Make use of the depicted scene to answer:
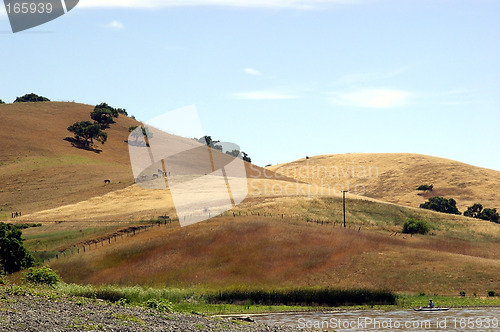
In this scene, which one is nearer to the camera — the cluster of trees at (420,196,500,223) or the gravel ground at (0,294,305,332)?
the gravel ground at (0,294,305,332)

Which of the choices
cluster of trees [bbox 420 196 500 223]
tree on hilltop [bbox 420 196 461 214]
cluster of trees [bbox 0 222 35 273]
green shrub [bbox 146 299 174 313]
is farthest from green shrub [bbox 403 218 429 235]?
green shrub [bbox 146 299 174 313]

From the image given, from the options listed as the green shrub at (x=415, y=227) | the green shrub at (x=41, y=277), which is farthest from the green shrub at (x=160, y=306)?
the green shrub at (x=415, y=227)

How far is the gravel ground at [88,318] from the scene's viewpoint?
3153 centimetres

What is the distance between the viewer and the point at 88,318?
116ft

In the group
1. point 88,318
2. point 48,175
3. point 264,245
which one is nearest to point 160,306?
point 88,318

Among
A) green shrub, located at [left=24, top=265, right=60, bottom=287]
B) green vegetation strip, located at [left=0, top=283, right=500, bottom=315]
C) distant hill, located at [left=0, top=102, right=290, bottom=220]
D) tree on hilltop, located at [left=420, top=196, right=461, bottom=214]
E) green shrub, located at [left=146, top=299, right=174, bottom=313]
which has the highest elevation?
distant hill, located at [left=0, top=102, right=290, bottom=220]

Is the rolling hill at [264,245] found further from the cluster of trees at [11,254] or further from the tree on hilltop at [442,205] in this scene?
the tree on hilltop at [442,205]

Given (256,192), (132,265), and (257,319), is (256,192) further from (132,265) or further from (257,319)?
(257,319)

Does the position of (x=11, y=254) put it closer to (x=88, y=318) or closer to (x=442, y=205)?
(x=88, y=318)

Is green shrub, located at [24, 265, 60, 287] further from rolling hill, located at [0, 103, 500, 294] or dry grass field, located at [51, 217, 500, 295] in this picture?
rolling hill, located at [0, 103, 500, 294]

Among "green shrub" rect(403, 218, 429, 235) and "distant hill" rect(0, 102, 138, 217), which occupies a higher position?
"distant hill" rect(0, 102, 138, 217)

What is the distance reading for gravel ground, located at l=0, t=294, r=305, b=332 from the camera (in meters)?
31.5

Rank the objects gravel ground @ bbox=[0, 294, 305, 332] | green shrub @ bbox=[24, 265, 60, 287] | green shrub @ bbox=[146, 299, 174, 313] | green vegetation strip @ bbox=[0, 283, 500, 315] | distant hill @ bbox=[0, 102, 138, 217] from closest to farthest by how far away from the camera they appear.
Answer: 1. gravel ground @ bbox=[0, 294, 305, 332]
2. green shrub @ bbox=[146, 299, 174, 313]
3. green vegetation strip @ bbox=[0, 283, 500, 315]
4. green shrub @ bbox=[24, 265, 60, 287]
5. distant hill @ bbox=[0, 102, 138, 217]

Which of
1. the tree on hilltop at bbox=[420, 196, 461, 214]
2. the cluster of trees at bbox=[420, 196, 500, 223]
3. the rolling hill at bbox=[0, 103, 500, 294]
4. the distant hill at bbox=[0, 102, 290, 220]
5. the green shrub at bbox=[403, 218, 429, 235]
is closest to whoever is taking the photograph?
the rolling hill at bbox=[0, 103, 500, 294]
